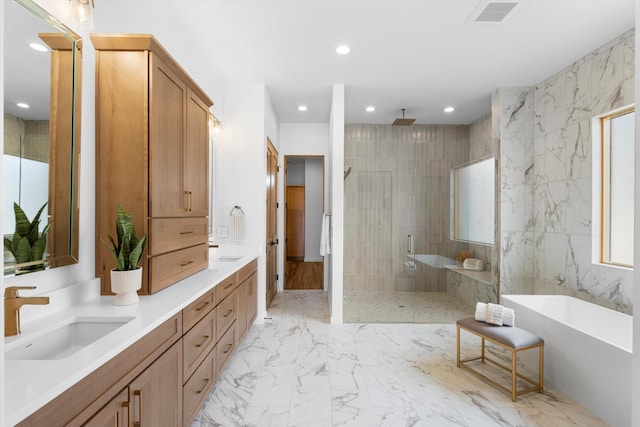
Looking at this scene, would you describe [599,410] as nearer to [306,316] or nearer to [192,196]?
[306,316]

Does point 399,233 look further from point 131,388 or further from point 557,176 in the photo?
point 131,388

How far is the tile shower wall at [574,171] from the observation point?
9.27 ft

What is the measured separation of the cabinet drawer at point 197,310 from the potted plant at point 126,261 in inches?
10.1

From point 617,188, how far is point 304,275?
194 inches

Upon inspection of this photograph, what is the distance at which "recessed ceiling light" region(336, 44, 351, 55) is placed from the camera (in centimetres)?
302

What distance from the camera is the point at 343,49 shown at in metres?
3.05

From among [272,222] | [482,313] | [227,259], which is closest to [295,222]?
Answer: [272,222]

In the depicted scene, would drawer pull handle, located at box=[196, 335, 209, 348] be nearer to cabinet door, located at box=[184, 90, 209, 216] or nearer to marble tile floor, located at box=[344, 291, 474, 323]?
cabinet door, located at box=[184, 90, 209, 216]

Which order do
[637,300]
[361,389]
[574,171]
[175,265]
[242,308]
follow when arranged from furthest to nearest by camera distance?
[574,171], [242,308], [361,389], [175,265], [637,300]

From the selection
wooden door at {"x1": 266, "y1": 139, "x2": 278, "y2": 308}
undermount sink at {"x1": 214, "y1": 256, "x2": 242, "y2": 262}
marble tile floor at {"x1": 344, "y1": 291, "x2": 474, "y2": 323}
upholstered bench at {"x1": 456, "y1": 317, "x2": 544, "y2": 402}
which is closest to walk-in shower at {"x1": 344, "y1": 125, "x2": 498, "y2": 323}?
marble tile floor at {"x1": 344, "y1": 291, "x2": 474, "y2": 323}

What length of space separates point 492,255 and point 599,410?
201 cm

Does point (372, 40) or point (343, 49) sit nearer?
point (372, 40)

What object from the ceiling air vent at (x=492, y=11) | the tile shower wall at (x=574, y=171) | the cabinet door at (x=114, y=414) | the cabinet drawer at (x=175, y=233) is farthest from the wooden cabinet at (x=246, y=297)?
the tile shower wall at (x=574, y=171)

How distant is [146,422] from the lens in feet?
4.40
